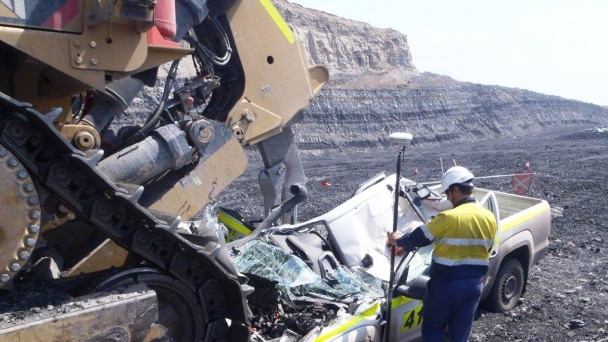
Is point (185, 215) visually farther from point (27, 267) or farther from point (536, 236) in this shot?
point (536, 236)

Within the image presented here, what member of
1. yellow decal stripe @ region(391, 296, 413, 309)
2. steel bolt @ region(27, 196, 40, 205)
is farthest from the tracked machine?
yellow decal stripe @ region(391, 296, 413, 309)

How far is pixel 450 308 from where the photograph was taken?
5.00 metres

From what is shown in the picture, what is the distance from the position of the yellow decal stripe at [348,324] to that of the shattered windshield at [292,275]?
13.8 inches

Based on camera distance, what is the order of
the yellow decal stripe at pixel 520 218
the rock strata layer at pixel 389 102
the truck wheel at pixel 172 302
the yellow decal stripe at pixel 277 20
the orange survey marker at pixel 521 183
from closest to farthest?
the truck wheel at pixel 172 302 < the yellow decal stripe at pixel 277 20 < the yellow decal stripe at pixel 520 218 < the orange survey marker at pixel 521 183 < the rock strata layer at pixel 389 102

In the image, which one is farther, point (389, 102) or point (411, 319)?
point (389, 102)

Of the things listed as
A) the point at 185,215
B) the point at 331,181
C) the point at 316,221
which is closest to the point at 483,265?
the point at 316,221

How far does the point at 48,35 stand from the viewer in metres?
4.08

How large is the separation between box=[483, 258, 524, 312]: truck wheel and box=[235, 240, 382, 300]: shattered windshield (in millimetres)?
1747

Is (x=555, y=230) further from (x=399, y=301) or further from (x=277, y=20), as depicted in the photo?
(x=277, y=20)

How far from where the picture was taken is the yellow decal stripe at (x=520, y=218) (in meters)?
6.91

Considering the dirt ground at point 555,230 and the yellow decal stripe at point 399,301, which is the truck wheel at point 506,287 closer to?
the dirt ground at point 555,230

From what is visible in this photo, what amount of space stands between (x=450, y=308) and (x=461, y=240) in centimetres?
52

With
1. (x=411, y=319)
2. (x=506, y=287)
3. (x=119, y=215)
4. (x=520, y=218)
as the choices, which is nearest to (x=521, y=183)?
(x=520, y=218)

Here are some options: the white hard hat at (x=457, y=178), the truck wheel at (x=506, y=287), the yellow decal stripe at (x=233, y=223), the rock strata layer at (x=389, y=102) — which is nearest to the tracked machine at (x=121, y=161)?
the yellow decal stripe at (x=233, y=223)
